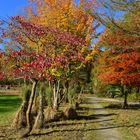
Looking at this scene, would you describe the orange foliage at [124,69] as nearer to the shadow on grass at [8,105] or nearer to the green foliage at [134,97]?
the shadow on grass at [8,105]

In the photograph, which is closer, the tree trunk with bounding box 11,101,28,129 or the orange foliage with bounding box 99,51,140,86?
the tree trunk with bounding box 11,101,28,129

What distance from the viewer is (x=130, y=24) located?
16859mm

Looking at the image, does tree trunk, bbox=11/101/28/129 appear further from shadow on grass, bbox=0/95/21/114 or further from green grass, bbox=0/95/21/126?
shadow on grass, bbox=0/95/21/114

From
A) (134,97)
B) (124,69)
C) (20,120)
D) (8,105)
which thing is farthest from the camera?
(134,97)

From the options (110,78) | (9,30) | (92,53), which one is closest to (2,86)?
(110,78)

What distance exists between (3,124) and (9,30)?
686cm

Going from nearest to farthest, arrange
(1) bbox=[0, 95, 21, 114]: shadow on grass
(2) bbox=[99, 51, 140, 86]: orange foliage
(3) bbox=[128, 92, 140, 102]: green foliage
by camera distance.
→ (2) bbox=[99, 51, 140, 86]: orange foliage → (1) bbox=[0, 95, 21, 114]: shadow on grass → (3) bbox=[128, 92, 140, 102]: green foliage

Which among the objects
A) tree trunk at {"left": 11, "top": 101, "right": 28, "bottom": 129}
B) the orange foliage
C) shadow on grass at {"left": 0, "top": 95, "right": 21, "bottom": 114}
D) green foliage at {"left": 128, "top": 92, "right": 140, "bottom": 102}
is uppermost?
the orange foliage

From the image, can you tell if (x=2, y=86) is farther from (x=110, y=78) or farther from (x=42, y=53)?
(x=42, y=53)

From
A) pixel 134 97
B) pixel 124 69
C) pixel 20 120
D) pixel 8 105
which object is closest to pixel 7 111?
pixel 8 105

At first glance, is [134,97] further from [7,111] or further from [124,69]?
[7,111]

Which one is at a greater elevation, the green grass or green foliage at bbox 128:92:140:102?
green foliage at bbox 128:92:140:102

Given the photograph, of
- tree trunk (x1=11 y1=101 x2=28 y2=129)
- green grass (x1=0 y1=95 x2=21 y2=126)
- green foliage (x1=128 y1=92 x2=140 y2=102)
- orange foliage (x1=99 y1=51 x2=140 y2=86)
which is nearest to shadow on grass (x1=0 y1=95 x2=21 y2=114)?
green grass (x1=0 y1=95 x2=21 y2=126)

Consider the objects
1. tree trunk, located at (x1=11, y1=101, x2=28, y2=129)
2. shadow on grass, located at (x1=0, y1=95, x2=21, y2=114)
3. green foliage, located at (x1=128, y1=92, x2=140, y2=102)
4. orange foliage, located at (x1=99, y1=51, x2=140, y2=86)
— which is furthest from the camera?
green foliage, located at (x1=128, y1=92, x2=140, y2=102)
